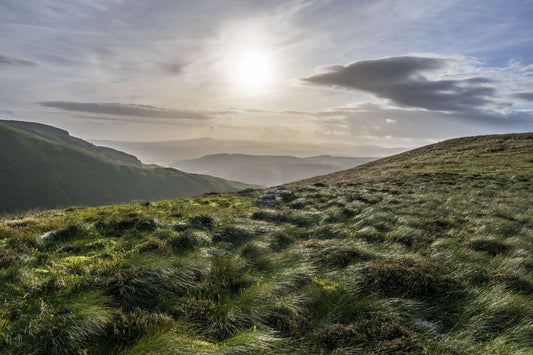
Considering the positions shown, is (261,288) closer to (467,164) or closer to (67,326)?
(67,326)

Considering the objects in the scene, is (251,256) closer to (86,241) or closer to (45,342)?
(45,342)

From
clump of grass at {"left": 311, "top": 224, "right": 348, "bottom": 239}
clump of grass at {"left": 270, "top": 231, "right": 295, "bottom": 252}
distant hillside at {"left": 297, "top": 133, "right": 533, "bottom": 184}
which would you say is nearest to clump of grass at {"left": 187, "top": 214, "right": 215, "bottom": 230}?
clump of grass at {"left": 270, "top": 231, "right": 295, "bottom": 252}

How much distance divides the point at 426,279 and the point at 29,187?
205994 millimetres

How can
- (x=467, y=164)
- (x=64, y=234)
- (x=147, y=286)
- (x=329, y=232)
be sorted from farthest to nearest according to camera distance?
(x=467, y=164) → (x=329, y=232) → (x=64, y=234) → (x=147, y=286)

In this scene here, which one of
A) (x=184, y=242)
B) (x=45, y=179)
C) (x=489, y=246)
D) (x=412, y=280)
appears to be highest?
(x=489, y=246)

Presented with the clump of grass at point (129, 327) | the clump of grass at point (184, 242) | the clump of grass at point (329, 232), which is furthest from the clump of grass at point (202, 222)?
the clump of grass at point (129, 327)

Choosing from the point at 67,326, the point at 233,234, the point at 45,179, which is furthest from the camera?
the point at 45,179

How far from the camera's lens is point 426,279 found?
5367mm

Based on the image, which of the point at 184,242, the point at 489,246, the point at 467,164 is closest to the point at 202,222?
the point at 184,242

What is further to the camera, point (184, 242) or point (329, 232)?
point (329, 232)

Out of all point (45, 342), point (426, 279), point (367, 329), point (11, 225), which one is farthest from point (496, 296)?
→ point (11, 225)

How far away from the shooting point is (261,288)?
5.12m

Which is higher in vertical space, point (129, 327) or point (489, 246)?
point (489, 246)

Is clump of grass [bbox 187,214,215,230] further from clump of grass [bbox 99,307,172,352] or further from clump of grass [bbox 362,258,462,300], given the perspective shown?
clump of grass [bbox 362,258,462,300]
